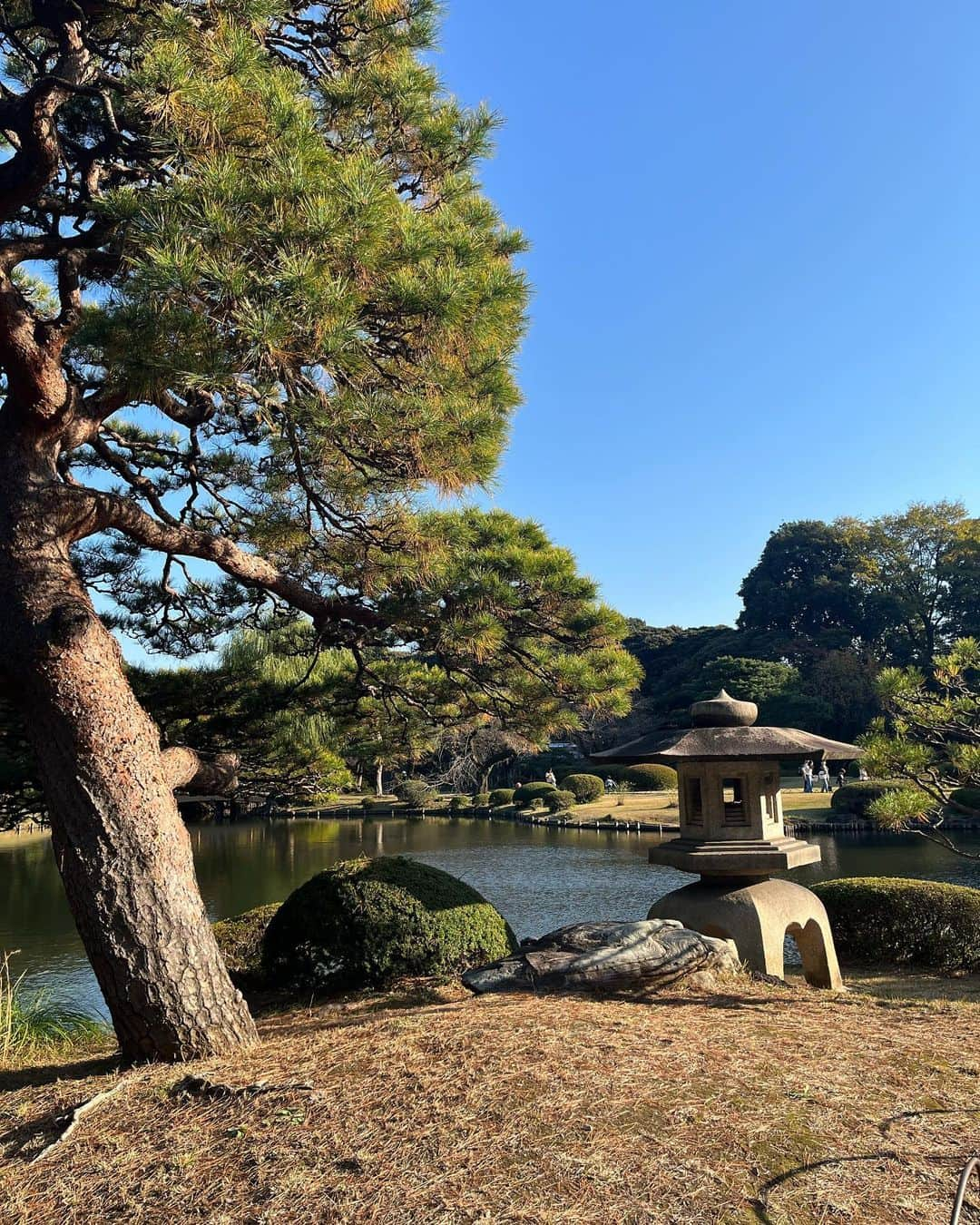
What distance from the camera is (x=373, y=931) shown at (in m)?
5.07

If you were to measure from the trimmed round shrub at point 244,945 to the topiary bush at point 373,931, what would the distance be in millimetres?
265

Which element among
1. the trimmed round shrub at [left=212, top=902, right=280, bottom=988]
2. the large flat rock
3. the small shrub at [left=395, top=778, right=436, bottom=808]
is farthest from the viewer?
the small shrub at [left=395, top=778, right=436, bottom=808]

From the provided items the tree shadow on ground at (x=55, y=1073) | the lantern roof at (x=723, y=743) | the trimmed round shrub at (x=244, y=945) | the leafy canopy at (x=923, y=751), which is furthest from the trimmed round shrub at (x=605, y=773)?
the tree shadow on ground at (x=55, y=1073)

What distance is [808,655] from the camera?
3462 centimetres

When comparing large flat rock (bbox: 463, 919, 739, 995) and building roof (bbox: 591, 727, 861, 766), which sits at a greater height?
building roof (bbox: 591, 727, 861, 766)

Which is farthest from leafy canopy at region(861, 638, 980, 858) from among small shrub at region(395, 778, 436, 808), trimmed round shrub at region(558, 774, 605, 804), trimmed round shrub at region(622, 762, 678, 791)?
small shrub at region(395, 778, 436, 808)

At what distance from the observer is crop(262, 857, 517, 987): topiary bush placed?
16.6 ft

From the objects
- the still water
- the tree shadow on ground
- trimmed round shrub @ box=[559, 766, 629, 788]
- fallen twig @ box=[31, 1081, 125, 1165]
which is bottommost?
the still water

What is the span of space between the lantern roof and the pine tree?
110 cm

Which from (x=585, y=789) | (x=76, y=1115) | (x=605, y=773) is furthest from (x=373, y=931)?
(x=605, y=773)

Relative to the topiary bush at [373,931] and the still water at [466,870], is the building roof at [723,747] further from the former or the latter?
the still water at [466,870]

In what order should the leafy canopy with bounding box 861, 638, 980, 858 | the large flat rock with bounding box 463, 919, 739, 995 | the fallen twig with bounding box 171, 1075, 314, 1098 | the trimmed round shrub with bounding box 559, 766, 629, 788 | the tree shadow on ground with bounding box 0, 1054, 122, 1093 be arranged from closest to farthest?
the fallen twig with bounding box 171, 1075, 314, 1098 → the tree shadow on ground with bounding box 0, 1054, 122, 1093 → the large flat rock with bounding box 463, 919, 739, 995 → the leafy canopy with bounding box 861, 638, 980, 858 → the trimmed round shrub with bounding box 559, 766, 629, 788

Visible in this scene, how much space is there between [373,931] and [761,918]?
284cm

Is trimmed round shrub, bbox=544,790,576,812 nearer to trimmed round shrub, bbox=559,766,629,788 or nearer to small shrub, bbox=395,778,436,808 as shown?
trimmed round shrub, bbox=559,766,629,788
